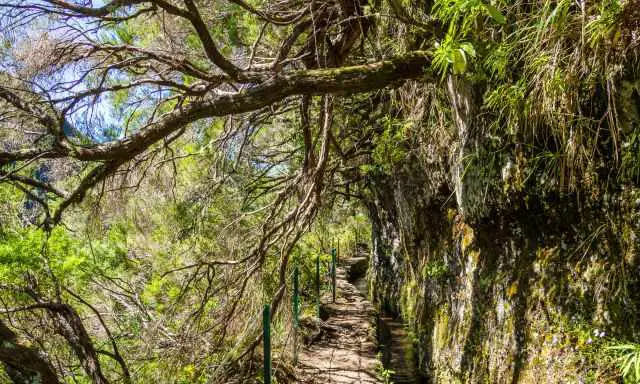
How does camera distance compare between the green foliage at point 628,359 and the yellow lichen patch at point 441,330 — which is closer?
the green foliage at point 628,359

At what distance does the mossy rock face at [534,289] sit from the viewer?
2629 millimetres

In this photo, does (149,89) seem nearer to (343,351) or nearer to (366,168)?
(366,168)

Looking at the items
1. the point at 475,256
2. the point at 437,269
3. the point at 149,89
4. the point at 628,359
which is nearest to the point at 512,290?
the point at 475,256

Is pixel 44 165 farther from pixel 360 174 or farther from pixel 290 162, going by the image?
pixel 360 174

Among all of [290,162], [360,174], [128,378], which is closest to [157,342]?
[128,378]

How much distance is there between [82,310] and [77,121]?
130 inches

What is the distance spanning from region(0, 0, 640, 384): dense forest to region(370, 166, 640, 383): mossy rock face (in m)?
0.02

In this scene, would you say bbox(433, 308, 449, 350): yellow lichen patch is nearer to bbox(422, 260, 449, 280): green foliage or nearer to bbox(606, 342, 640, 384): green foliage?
bbox(422, 260, 449, 280): green foliage

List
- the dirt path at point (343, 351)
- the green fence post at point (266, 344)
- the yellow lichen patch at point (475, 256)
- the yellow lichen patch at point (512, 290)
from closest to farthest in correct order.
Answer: the yellow lichen patch at point (512, 290) < the green fence post at point (266, 344) < the yellow lichen patch at point (475, 256) < the dirt path at point (343, 351)

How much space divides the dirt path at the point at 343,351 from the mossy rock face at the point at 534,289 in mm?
1025

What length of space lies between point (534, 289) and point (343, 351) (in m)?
4.75

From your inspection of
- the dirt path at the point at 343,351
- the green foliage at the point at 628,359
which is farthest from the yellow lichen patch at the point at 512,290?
the dirt path at the point at 343,351

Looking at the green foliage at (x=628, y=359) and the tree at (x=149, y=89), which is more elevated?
the tree at (x=149, y=89)

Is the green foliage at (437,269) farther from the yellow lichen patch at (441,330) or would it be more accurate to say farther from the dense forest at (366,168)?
the yellow lichen patch at (441,330)
